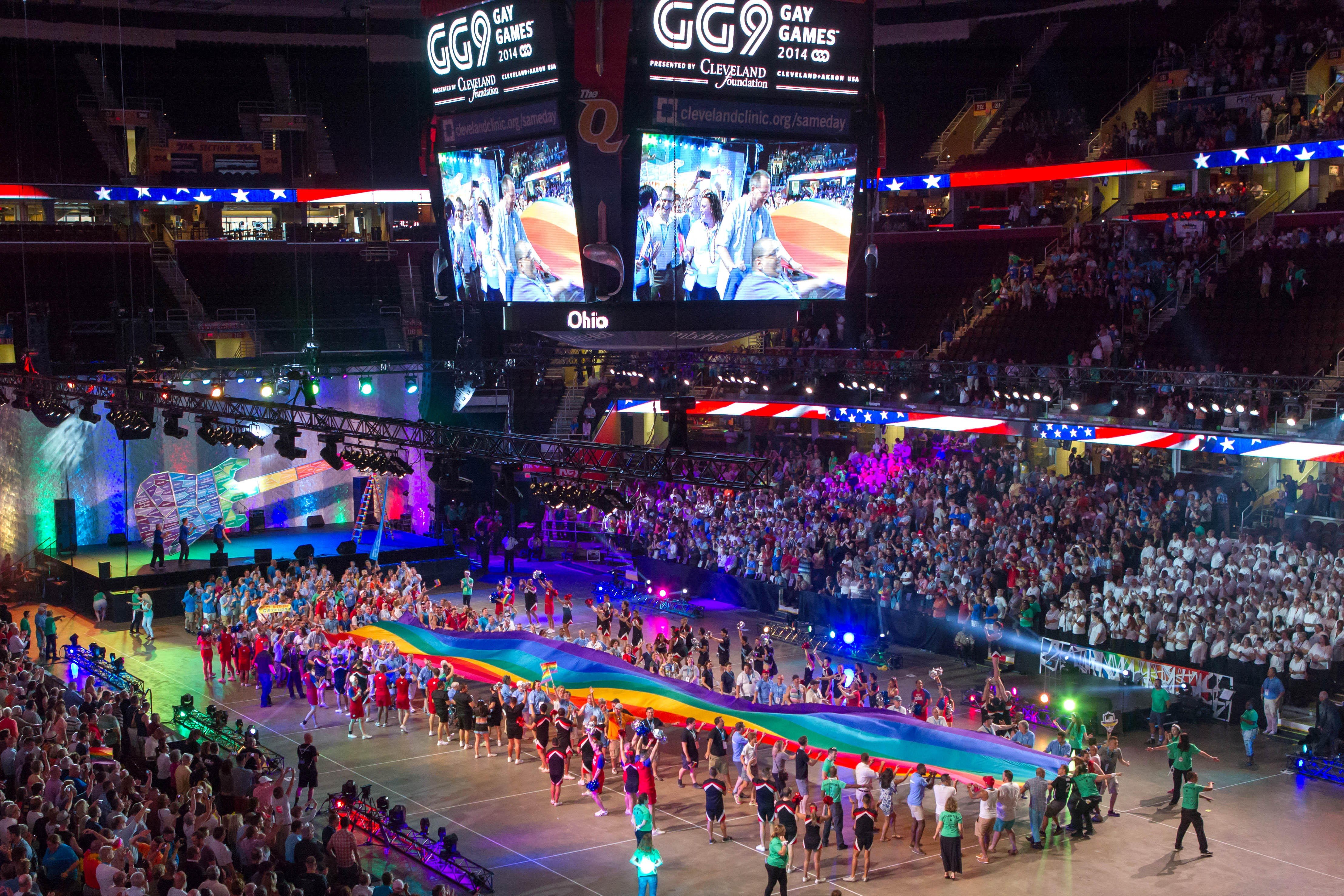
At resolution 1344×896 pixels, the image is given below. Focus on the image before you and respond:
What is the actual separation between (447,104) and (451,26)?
1169 millimetres

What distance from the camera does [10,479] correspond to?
113ft

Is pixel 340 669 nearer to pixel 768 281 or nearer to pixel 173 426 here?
pixel 173 426

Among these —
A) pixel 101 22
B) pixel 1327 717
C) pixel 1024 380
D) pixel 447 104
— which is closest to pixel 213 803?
pixel 447 104

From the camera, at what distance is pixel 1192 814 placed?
16953 millimetres

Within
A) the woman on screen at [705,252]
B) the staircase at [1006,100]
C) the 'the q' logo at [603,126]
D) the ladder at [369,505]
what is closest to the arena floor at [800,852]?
the woman on screen at [705,252]

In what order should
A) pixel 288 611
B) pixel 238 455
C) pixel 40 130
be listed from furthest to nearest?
pixel 40 130 → pixel 238 455 → pixel 288 611

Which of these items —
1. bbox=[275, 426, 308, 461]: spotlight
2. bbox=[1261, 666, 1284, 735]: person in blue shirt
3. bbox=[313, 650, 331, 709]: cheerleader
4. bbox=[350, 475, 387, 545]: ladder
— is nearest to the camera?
bbox=[1261, 666, 1284, 735]: person in blue shirt

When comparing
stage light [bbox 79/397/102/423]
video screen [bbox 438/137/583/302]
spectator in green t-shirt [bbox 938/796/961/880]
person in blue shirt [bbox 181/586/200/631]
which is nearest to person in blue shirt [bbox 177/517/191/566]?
person in blue shirt [bbox 181/586/200/631]

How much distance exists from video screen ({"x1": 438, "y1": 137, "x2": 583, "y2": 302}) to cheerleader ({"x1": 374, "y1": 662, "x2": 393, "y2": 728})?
6823 mm

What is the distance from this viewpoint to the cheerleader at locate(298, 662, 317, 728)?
2331 centimetres

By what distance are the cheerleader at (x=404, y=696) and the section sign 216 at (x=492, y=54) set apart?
32.3 ft

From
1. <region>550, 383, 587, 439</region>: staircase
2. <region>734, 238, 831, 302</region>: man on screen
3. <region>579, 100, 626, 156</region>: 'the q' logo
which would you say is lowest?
<region>550, 383, 587, 439</region>: staircase

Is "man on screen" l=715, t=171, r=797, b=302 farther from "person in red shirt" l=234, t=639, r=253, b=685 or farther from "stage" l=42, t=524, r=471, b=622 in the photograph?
"stage" l=42, t=524, r=471, b=622

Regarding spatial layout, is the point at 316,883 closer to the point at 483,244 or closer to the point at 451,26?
the point at 483,244
